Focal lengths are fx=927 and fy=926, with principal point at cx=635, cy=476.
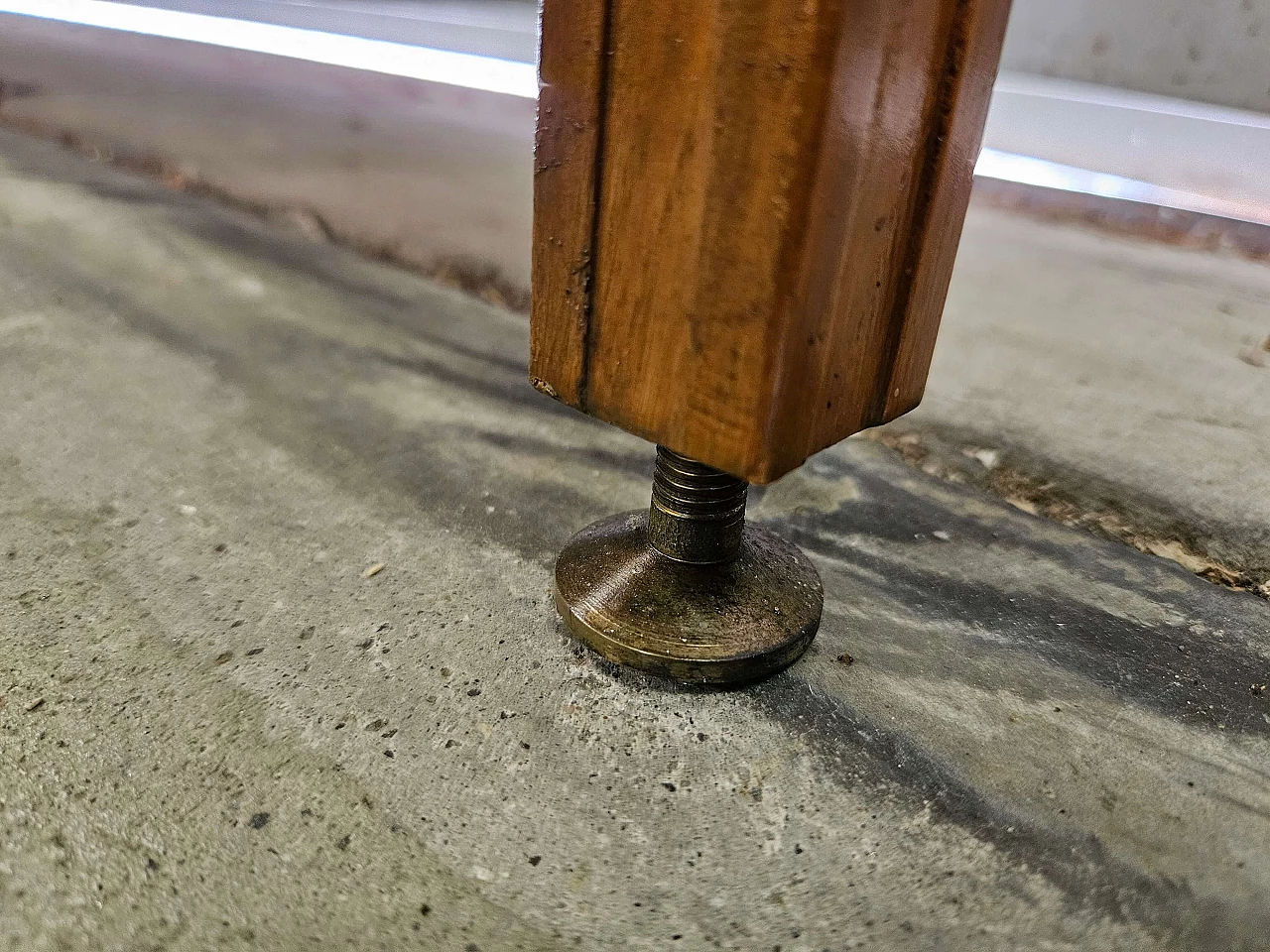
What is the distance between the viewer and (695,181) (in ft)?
2.29

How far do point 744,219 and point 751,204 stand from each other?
0.01 metres

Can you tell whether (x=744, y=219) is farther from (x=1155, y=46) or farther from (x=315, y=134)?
(x=1155, y=46)

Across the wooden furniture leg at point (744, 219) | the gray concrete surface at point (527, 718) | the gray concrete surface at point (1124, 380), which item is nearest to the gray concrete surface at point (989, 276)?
the gray concrete surface at point (1124, 380)

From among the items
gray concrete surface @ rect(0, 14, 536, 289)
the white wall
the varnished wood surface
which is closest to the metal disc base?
the varnished wood surface

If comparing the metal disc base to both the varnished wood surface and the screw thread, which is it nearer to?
the screw thread

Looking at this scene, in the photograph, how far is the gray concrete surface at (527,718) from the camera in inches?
27.3

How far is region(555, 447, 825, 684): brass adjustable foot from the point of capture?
2.94 feet

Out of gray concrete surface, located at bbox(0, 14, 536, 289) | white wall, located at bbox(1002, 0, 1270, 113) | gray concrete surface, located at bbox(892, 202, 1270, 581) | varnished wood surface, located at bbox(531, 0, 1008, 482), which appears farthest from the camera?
white wall, located at bbox(1002, 0, 1270, 113)

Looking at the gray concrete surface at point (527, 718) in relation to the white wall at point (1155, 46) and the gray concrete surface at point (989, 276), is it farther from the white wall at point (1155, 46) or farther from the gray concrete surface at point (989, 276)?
the white wall at point (1155, 46)

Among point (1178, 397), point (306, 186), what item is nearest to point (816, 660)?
point (1178, 397)

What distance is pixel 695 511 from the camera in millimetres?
938

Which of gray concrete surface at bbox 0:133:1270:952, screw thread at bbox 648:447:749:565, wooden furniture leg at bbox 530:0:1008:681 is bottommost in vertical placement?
gray concrete surface at bbox 0:133:1270:952

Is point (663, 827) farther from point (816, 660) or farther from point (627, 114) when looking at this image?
point (627, 114)

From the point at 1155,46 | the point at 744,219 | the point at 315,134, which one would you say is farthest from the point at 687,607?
the point at 1155,46
